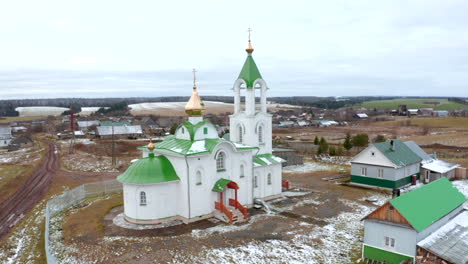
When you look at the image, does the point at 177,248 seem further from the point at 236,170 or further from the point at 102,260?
the point at 236,170

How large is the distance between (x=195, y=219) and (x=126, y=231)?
4.16m

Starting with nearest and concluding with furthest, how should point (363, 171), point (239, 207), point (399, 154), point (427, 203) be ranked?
point (427, 203)
point (239, 207)
point (399, 154)
point (363, 171)

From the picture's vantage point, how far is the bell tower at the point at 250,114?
25.7m

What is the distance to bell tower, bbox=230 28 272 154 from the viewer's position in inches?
1012

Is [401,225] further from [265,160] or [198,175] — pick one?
[265,160]

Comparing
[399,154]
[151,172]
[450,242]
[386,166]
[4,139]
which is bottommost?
[4,139]

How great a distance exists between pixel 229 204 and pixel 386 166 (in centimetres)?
1450

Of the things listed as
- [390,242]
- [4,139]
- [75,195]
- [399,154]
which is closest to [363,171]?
[399,154]

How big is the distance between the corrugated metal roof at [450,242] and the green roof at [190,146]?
1251 cm

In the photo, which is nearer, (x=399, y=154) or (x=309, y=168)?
(x=399, y=154)

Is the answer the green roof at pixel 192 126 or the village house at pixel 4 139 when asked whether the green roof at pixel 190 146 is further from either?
the village house at pixel 4 139

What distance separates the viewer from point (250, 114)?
26.1m

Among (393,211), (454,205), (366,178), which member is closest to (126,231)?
(393,211)

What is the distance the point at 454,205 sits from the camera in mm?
17516
